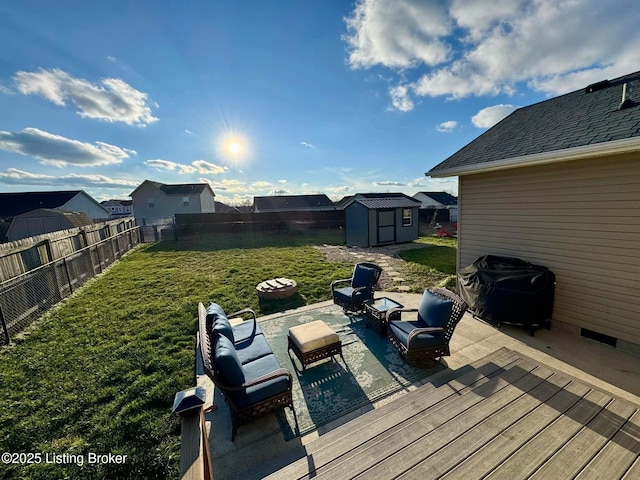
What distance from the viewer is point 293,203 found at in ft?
109

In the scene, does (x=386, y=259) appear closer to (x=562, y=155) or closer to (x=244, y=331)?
(x=562, y=155)

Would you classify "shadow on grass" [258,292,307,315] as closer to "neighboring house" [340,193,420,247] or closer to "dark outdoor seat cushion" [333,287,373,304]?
"dark outdoor seat cushion" [333,287,373,304]

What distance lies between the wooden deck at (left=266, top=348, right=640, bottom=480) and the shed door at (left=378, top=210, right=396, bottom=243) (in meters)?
11.1

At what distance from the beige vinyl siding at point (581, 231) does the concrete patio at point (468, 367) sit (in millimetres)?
561

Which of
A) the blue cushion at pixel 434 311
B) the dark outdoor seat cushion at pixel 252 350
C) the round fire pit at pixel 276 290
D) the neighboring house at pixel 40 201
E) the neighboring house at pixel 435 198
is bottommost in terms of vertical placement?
the round fire pit at pixel 276 290

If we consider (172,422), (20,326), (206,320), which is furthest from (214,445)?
(20,326)

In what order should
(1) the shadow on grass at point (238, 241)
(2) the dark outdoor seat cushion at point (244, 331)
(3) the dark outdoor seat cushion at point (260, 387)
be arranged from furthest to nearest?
(1) the shadow on grass at point (238, 241) < (2) the dark outdoor seat cushion at point (244, 331) < (3) the dark outdoor seat cushion at point (260, 387)

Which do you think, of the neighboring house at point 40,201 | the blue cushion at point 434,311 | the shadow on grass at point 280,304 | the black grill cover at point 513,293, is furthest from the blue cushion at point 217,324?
the neighboring house at point 40,201

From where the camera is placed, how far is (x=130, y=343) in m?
4.35

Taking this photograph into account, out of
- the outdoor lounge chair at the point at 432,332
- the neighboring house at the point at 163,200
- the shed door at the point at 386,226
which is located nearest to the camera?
the outdoor lounge chair at the point at 432,332

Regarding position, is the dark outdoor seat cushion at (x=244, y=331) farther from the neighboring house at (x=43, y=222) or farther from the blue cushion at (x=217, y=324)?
the neighboring house at (x=43, y=222)

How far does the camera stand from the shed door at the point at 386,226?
1357cm

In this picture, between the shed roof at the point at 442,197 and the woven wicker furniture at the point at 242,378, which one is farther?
the shed roof at the point at 442,197

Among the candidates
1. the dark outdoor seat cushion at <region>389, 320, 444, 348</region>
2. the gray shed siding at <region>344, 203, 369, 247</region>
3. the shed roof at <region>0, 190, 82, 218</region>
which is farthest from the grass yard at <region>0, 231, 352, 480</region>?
the shed roof at <region>0, 190, 82, 218</region>
